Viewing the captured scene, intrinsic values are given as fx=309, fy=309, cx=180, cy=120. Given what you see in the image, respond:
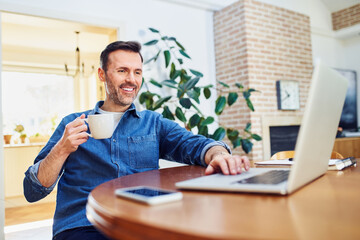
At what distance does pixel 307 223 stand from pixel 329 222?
0.04 meters

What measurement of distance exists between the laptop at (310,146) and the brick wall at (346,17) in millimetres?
6063

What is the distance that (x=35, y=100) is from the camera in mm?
6746

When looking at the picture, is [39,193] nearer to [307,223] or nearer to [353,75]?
[307,223]

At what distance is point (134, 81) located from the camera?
1.68m

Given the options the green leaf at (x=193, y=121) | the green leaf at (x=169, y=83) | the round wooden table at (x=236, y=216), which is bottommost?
the round wooden table at (x=236, y=216)

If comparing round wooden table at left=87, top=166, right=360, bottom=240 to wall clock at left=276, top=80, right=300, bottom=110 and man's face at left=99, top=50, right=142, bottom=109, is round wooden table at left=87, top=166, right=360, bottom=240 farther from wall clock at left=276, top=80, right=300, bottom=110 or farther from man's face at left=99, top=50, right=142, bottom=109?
wall clock at left=276, top=80, right=300, bottom=110

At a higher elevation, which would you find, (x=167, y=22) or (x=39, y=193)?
(x=167, y=22)

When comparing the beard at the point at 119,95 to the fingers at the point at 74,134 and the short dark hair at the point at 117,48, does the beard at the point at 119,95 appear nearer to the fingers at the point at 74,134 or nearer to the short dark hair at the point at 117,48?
the short dark hair at the point at 117,48

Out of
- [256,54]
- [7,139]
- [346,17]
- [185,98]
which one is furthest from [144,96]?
[346,17]

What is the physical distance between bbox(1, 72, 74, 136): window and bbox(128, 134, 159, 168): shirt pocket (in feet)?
17.4

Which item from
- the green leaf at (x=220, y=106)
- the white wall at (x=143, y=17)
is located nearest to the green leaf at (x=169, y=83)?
the green leaf at (x=220, y=106)

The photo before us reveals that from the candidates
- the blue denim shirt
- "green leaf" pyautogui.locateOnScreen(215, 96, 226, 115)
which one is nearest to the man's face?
the blue denim shirt

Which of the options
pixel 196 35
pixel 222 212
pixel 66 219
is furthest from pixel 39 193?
pixel 196 35

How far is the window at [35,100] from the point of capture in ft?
21.0
